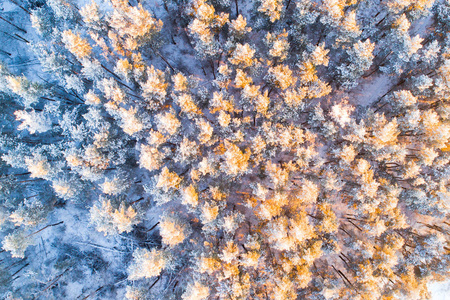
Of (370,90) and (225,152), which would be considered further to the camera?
(370,90)

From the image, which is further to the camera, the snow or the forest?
the snow

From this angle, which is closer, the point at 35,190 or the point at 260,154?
the point at 260,154

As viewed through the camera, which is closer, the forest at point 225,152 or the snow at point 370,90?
the forest at point 225,152

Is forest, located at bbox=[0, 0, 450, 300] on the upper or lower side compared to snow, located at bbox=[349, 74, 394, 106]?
lower

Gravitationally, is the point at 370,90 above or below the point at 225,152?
above

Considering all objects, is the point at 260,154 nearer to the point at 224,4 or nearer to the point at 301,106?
the point at 301,106

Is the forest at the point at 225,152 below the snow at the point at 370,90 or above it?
below

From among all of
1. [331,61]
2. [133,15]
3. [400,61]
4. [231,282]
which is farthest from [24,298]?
[400,61]

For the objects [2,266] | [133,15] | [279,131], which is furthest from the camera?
[2,266]
